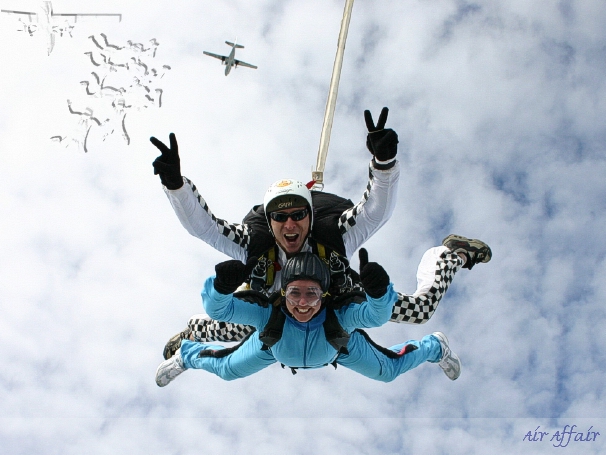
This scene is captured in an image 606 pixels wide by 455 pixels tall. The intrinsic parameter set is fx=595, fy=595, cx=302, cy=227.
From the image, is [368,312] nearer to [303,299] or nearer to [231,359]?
[303,299]

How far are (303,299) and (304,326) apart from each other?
40 cm

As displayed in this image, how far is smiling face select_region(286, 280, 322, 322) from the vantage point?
4582 millimetres

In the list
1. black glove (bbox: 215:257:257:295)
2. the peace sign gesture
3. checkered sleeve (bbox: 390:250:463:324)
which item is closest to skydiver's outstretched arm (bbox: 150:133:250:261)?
black glove (bbox: 215:257:257:295)

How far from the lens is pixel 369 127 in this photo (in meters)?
4.73

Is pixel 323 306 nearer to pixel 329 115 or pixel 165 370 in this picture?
pixel 329 115

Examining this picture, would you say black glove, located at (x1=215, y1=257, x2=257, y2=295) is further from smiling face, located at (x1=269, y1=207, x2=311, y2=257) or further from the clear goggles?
smiling face, located at (x1=269, y1=207, x2=311, y2=257)

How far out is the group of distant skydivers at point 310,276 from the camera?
180 inches

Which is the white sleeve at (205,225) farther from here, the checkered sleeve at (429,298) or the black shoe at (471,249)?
the black shoe at (471,249)

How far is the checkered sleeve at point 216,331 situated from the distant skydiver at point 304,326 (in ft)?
0.53

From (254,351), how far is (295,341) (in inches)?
23.9

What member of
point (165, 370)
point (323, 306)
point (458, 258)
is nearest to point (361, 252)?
point (323, 306)

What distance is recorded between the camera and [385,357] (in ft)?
18.9

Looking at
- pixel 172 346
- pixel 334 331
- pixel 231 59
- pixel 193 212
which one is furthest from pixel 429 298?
pixel 231 59

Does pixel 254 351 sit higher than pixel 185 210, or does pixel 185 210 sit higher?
pixel 185 210
